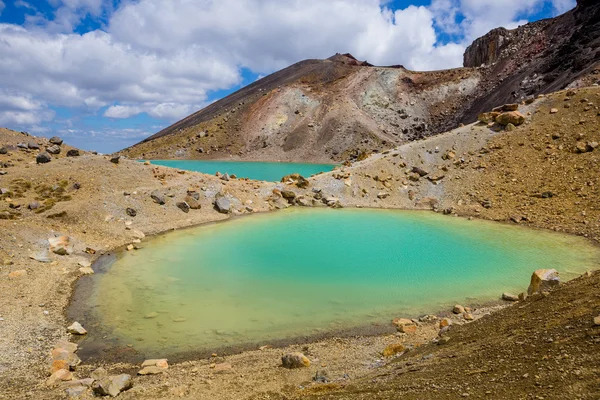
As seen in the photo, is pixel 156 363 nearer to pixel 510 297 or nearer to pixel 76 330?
pixel 76 330

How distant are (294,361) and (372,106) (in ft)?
237

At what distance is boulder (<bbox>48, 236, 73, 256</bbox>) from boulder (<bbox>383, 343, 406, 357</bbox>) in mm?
14394

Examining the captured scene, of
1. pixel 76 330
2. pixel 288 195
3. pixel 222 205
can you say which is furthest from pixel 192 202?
pixel 76 330

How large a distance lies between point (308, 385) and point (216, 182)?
2217cm

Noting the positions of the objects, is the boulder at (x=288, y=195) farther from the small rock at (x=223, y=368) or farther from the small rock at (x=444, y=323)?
the small rock at (x=223, y=368)

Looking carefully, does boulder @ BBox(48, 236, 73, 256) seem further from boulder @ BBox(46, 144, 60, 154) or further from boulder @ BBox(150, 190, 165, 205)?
boulder @ BBox(46, 144, 60, 154)

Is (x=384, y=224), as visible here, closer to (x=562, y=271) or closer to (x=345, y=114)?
(x=562, y=271)

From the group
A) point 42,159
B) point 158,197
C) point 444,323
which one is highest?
point 42,159

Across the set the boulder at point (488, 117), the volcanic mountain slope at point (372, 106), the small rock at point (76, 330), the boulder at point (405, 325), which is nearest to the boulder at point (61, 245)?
the small rock at point (76, 330)

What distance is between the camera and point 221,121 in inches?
3285

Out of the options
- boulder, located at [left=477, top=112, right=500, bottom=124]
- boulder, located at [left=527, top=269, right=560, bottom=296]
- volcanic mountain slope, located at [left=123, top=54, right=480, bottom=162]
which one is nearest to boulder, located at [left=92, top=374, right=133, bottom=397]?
boulder, located at [left=527, top=269, right=560, bottom=296]

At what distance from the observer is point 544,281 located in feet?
36.6

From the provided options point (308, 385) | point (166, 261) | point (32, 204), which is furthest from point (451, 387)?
point (32, 204)

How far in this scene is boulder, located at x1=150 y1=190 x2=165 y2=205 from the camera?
2494 cm
